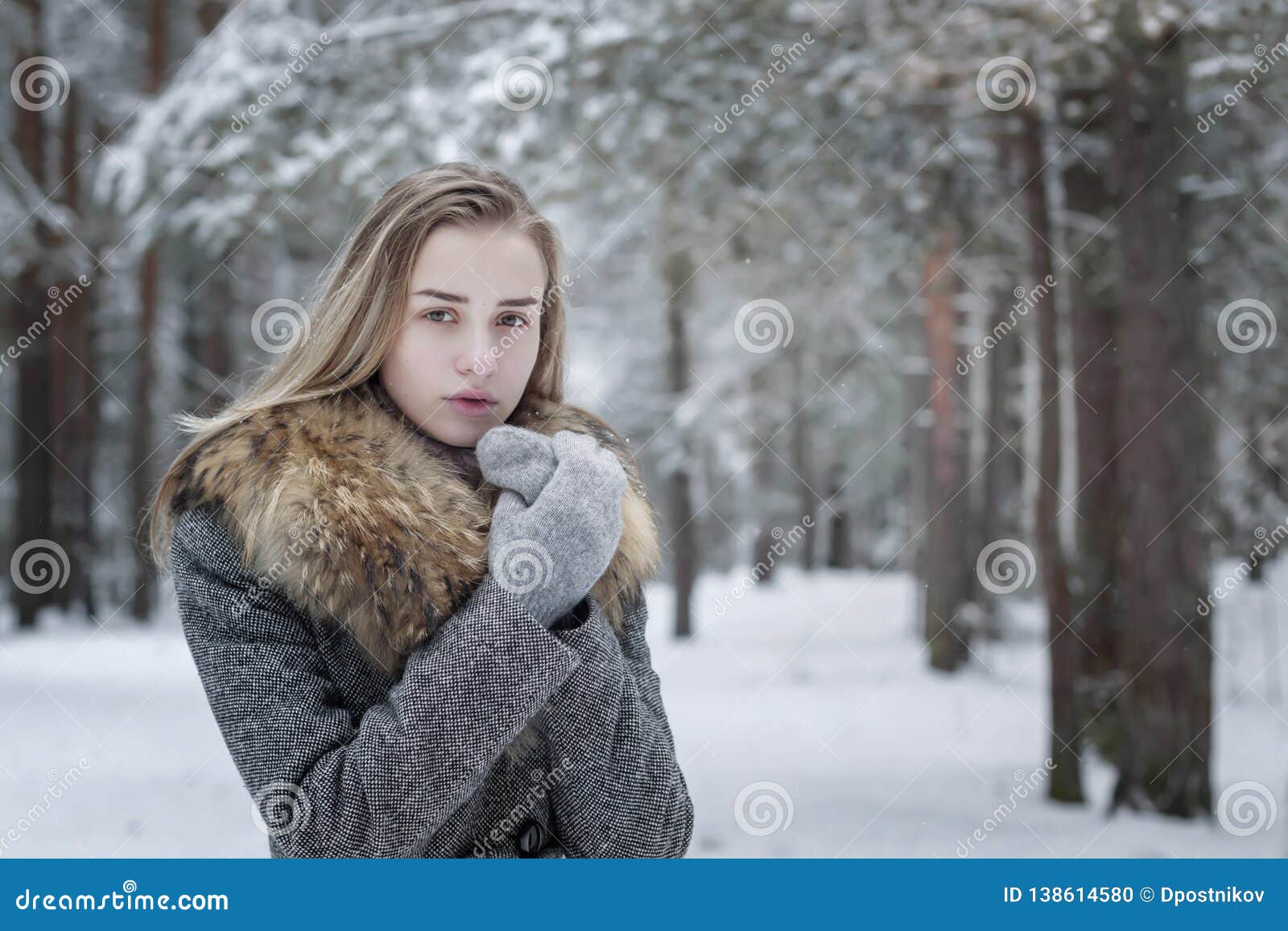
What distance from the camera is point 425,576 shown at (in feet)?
5.81

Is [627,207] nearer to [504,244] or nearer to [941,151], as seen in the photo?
[941,151]

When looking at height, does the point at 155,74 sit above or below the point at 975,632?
above

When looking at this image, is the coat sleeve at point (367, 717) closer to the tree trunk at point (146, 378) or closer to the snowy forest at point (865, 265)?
the snowy forest at point (865, 265)

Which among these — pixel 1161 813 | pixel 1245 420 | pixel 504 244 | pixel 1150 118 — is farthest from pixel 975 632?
pixel 504 244

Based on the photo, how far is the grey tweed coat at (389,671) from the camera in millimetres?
1637

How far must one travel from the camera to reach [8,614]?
664 inches

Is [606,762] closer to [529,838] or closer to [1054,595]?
[529,838]

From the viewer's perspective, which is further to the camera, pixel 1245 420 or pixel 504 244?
pixel 1245 420

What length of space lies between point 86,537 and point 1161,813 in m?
13.1

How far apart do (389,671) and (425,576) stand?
16 cm

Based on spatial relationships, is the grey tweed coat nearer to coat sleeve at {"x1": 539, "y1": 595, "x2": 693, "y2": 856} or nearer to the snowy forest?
coat sleeve at {"x1": 539, "y1": 595, "x2": 693, "y2": 856}

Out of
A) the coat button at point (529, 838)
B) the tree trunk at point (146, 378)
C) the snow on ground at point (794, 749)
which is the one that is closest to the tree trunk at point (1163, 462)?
the snow on ground at point (794, 749)
